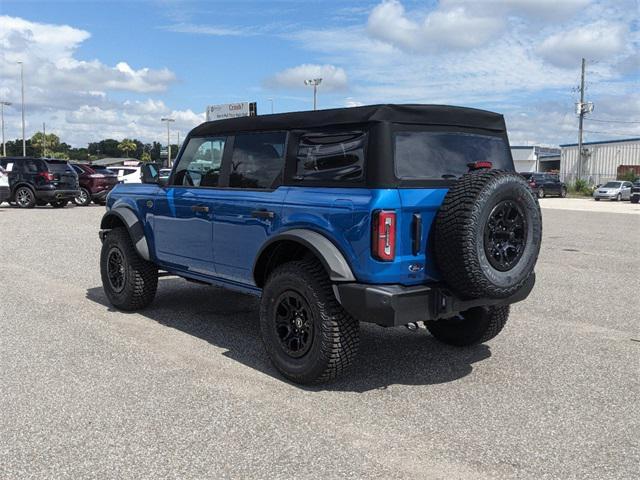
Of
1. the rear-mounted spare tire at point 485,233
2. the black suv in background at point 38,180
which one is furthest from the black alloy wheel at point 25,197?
the rear-mounted spare tire at point 485,233

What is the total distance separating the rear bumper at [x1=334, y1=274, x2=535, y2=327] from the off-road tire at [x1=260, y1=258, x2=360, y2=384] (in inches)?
5.9

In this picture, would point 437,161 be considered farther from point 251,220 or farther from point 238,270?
point 238,270

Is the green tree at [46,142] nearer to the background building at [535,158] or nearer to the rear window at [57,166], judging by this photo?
the background building at [535,158]

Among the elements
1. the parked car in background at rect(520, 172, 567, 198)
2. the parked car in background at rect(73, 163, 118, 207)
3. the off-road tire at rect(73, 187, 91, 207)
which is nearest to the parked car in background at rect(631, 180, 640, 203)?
the parked car in background at rect(520, 172, 567, 198)

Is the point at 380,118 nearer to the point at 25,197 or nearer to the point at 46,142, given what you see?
the point at 25,197

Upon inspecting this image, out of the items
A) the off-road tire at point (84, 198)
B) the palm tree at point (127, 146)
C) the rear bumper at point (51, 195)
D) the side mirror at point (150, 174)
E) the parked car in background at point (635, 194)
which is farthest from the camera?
the palm tree at point (127, 146)

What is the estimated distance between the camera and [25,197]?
21078mm

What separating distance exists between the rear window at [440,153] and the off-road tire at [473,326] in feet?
3.83

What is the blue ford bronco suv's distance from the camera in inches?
157

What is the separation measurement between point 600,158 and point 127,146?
11658 cm

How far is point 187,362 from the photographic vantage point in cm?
486

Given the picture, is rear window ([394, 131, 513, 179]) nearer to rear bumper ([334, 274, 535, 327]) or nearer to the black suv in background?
rear bumper ([334, 274, 535, 327])

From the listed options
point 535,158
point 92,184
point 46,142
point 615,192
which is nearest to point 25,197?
point 92,184

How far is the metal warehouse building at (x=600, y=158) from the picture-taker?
6303cm
